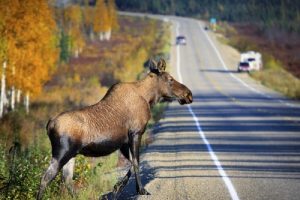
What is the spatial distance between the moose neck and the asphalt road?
5.31 feet

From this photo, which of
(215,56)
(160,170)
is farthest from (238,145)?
(215,56)

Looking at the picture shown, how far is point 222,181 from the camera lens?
10.9 metres

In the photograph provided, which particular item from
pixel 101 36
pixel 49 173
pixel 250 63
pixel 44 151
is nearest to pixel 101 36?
pixel 101 36

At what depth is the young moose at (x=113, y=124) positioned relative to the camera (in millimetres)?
7793

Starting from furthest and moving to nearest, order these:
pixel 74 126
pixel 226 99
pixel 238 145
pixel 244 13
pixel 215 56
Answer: pixel 244 13 < pixel 215 56 < pixel 226 99 < pixel 238 145 < pixel 74 126

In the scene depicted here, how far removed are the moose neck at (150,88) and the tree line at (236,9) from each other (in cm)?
11304

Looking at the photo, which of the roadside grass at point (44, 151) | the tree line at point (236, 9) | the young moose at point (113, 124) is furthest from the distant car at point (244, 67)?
the tree line at point (236, 9)

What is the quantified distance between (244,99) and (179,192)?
24052 millimetres

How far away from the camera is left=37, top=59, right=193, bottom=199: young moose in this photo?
25.6 feet

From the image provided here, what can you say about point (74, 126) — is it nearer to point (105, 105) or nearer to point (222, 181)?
point (105, 105)

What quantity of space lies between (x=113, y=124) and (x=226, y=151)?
667 centimetres

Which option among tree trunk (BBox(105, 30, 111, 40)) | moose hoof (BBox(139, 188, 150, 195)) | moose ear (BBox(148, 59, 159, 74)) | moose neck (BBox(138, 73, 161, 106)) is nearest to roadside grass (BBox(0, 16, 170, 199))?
moose hoof (BBox(139, 188, 150, 195))

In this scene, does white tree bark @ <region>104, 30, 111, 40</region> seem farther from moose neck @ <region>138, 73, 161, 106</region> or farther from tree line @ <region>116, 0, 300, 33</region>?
moose neck @ <region>138, 73, 161, 106</region>

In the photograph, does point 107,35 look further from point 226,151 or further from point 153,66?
point 153,66
